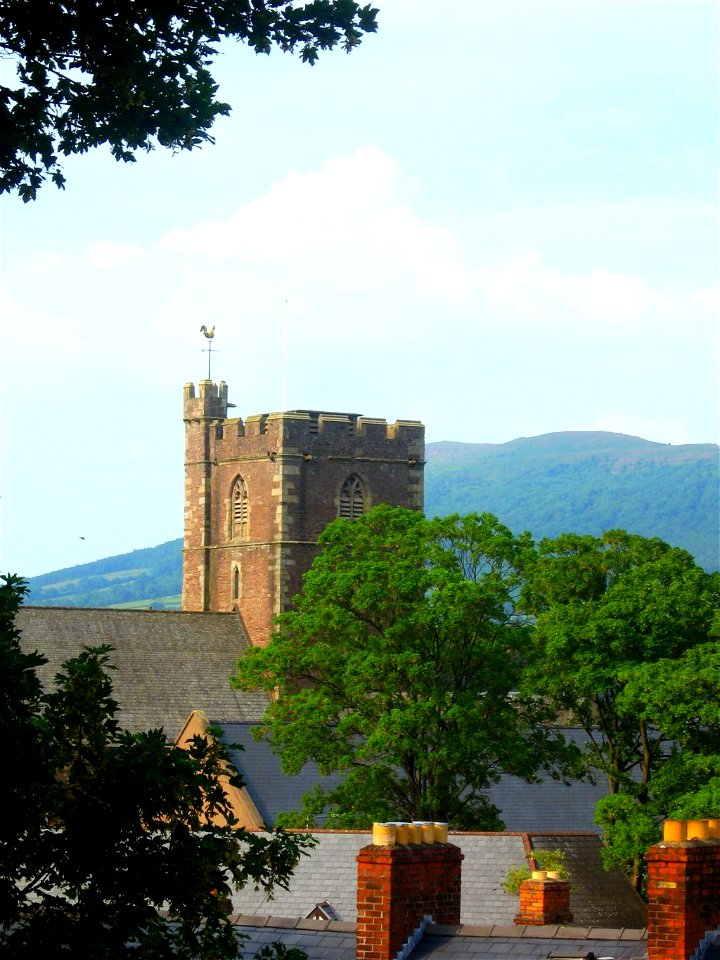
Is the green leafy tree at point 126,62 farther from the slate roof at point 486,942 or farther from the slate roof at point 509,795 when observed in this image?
the slate roof at point 509,795

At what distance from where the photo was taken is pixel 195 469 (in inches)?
3499

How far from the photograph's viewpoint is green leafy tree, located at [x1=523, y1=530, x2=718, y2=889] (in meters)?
52.0

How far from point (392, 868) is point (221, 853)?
725cm

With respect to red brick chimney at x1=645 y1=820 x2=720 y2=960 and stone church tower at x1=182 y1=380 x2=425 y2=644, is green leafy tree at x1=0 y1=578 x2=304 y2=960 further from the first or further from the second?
stone church tower at x1=182 y1=380 x2=425 y2=644

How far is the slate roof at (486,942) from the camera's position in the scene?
77.3ft

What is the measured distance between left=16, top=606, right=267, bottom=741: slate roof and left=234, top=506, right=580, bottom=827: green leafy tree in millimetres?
16266

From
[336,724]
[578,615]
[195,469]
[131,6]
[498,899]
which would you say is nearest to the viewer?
[131,6]

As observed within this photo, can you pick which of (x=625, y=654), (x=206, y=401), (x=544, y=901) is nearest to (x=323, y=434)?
(x=206, y=401)

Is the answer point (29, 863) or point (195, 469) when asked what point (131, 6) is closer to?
point (29, 863)

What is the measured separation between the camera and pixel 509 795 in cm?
Answer: 6303

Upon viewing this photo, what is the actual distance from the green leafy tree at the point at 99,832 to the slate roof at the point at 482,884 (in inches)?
950

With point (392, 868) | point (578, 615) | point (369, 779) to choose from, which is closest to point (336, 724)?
point (369, 779)

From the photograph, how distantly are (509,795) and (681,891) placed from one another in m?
40.4

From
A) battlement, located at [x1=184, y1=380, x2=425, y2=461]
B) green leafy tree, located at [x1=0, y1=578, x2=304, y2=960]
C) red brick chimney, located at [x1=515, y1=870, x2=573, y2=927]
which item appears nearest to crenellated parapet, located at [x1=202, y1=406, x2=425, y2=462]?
battlement, located at [x1=184, y1=380, x2=425, y2=461]
